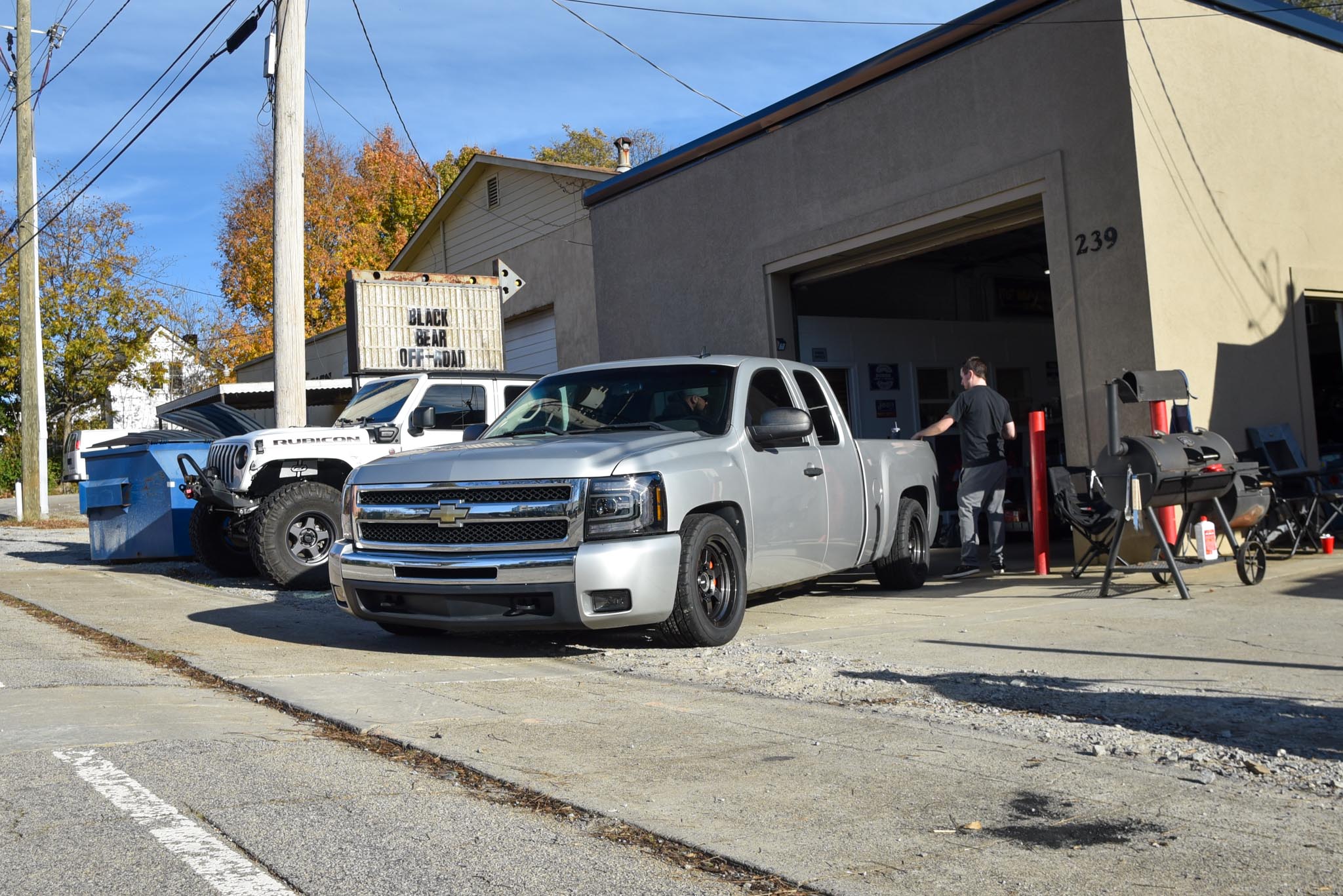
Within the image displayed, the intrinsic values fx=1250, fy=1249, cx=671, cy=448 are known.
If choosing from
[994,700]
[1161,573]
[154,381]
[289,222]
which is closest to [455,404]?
[289,222]

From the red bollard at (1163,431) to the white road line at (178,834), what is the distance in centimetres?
748

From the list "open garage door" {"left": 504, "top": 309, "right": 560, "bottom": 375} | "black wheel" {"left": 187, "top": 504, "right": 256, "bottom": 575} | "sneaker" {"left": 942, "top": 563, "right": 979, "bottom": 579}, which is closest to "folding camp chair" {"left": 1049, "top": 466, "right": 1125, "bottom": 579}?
"sneaker" {"left": 942, "top": 563, "right": 979, "bottom": 579}

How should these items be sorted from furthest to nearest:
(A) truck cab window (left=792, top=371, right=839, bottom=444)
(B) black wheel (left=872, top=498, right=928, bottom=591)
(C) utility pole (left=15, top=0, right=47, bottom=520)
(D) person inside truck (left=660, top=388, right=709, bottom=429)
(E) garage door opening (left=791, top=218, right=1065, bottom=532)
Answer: (C) utility pole (left=15, top=0, right=47, bottom=520) → (E) garage door opening (left=791, top=218, right=1065, bottom=532) → (B) black wheel (left=872, top=498, right=928, bottom=591) → (A) truck cab window (left=792, top=371, right=839, bottom=444) → (D) person inside truck (left=660, top=388, right=709, bottom=429)

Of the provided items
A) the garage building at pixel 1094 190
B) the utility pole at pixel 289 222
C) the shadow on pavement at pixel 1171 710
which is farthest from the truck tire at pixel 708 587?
the utility pole at pixel 289 222

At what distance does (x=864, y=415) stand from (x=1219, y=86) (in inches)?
245

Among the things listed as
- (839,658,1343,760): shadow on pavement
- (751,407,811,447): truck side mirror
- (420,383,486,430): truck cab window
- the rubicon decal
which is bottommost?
(839,658,1343,760): shadow on pavement

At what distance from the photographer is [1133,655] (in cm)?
660

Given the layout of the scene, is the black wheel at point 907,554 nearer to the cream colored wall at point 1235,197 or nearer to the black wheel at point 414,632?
the cream colored wall at point 1235,197

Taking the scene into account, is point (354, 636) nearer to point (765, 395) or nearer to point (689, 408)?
point (689, 408)

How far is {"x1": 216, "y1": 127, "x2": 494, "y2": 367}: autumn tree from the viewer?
1815 inches

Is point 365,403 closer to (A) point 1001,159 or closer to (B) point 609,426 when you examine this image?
(B) point 609,426

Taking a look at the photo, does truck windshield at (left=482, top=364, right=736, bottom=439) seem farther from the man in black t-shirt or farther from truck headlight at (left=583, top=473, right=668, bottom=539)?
the man in black t-shirt

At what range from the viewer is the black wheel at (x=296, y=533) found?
10938mm

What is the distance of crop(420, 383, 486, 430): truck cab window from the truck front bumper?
17.5 feet
